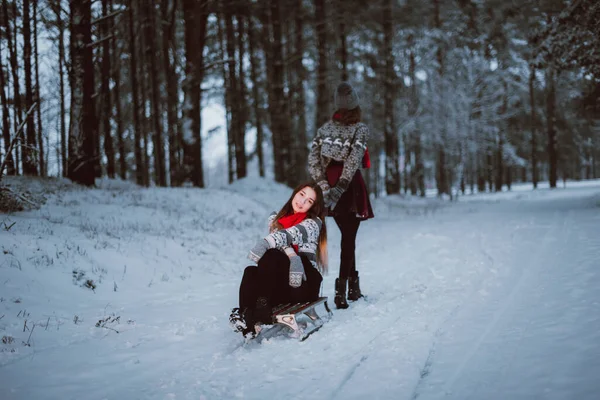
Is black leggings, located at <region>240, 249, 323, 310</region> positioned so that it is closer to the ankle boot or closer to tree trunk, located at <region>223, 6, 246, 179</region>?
the ankle boot

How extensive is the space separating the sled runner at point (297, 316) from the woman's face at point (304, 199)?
888 millimetres

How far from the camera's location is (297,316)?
3.86 meters

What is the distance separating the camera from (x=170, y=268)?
20.9 ft

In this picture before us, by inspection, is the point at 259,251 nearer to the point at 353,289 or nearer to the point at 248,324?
the point at 248,324

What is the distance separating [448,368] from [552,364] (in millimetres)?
652

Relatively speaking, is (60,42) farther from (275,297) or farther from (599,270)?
(599,270)

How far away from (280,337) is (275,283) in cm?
47

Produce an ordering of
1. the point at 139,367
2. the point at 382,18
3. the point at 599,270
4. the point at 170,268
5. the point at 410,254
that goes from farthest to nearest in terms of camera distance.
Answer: the point at 382,18 < the point at 410,254 < the point at 170,268 < the point at 599,270 < the point at 139,367

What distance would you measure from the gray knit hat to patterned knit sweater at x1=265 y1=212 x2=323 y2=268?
4.69ft

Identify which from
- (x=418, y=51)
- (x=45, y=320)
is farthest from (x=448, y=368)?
(x=418, y=51)

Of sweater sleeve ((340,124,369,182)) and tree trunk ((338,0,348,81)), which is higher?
tree trunk ((338,0,348,81))

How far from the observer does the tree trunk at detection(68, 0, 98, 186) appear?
35.0 ft

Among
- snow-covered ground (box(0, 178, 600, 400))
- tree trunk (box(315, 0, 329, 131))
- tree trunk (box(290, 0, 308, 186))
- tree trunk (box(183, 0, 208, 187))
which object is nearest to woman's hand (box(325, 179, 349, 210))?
snow-covered ground (box(0, 178, 600, 400))

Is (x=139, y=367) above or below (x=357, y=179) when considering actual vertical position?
below
